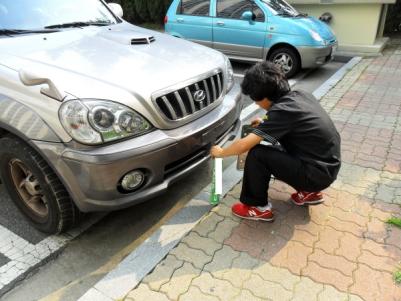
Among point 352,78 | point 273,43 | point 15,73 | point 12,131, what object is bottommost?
point 352,78

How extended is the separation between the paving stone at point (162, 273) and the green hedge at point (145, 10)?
40.1 feet

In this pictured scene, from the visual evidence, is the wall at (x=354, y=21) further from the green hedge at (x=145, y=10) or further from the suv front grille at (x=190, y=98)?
the suv front grille at (x=190, y=98)

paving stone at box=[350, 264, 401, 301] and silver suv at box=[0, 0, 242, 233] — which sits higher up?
silver suv at box=[0, 0, 242, 233]

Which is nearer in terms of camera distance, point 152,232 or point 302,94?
point 302,94

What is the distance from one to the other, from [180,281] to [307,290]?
2.53ft

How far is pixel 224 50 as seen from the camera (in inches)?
296

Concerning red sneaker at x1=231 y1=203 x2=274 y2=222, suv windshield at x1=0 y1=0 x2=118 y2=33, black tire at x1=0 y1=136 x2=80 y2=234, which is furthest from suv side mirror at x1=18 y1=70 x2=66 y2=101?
red sneaker at x1=231 y1=203 x2=274 y2=222

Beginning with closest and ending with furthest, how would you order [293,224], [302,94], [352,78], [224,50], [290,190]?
[302,94], [293,224], [290,190], [352,78], [224,50]

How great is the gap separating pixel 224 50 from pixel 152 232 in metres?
5.45

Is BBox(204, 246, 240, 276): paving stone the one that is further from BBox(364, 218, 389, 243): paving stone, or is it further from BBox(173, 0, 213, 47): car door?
BBox(173, 0, 213, 47): car door

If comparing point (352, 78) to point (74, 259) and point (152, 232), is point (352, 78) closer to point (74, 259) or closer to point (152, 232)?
point (152, 232)

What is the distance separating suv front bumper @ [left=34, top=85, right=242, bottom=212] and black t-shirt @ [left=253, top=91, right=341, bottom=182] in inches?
20.7

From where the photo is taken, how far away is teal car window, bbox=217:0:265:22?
7.00 m

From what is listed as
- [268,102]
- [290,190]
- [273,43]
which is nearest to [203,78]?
[268,102]
